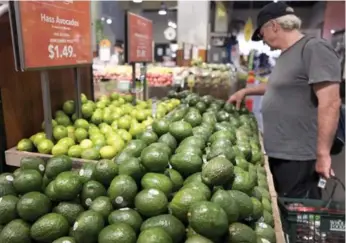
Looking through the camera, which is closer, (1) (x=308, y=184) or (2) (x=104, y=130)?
(2) (x=104, y=130)

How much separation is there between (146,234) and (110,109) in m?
1.59

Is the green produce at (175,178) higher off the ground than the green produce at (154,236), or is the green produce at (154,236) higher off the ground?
the green produce at (175,178)

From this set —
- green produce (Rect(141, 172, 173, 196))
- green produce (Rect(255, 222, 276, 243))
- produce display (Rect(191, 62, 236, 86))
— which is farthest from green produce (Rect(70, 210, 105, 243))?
produce display (Rect(191, 62, 236, 86))

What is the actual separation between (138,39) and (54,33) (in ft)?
4.07

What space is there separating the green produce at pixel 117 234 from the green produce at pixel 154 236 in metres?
0.04

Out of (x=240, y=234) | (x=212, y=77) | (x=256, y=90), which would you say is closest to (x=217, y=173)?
(x=240, y=234)

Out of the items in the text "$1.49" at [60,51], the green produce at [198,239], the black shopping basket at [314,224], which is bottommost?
the black shopping basket at [314,224]

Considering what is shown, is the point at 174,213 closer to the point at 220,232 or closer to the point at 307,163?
the point at 220,232

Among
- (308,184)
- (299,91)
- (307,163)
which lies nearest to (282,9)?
(299,91)

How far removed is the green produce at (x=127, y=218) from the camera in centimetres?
108

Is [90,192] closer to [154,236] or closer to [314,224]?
[154,236]

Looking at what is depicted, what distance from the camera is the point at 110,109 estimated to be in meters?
2.46

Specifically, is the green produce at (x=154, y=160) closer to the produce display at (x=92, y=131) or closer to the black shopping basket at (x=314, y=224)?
the produce display at (x=92, y=131)

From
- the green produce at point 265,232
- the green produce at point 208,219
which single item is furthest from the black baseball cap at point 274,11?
the green produce at point 208,219
